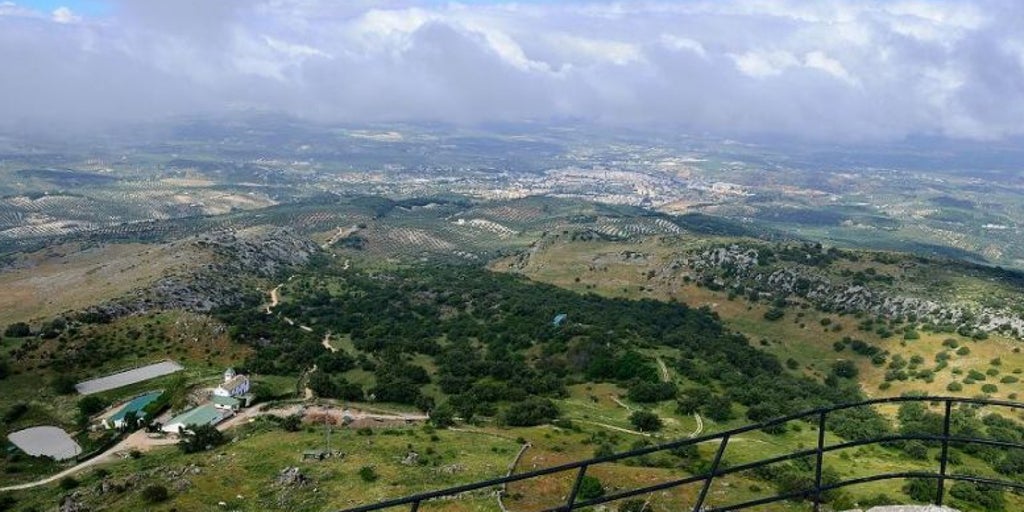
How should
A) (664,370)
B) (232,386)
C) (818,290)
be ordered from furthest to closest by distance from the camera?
(818,290) → (664,370) → (232,386)

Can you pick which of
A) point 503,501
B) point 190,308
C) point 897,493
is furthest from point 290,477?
point 190,308

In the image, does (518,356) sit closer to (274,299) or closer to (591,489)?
(591,489)

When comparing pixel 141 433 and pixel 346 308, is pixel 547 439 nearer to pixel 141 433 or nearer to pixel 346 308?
pixel 141 433

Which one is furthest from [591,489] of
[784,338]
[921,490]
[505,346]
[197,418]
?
[784,338]

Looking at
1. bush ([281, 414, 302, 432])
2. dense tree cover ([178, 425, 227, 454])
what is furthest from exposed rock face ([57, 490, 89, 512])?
bush ([281, 414, 302, 432])

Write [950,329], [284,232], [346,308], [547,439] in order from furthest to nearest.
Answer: [284,232] → [346,308] → [950,329] → [547,439]

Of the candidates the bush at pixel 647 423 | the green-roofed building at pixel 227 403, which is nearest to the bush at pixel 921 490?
the bush at pixel 647 423
